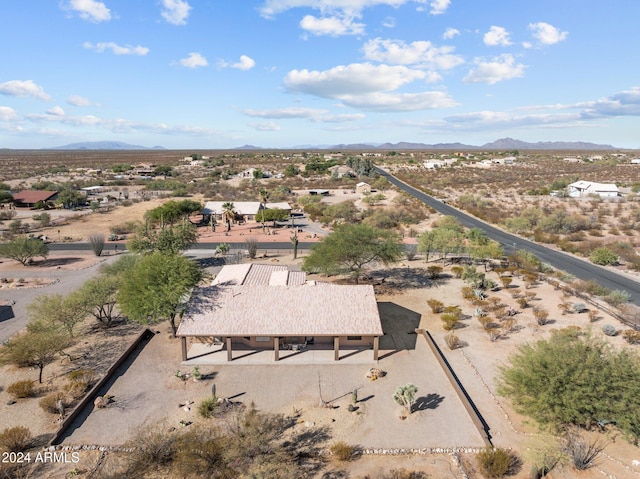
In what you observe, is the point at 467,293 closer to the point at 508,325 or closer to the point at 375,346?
the point at 508,325

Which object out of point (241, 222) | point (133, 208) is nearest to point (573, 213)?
point (241, 222)

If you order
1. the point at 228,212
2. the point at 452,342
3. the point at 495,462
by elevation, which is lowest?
the point at 495,462

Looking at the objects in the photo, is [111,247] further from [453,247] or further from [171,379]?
[453,247]

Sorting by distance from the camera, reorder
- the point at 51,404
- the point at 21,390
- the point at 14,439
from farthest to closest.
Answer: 1. the point at 21,390
2. the point at 51,404
3. the point at 14,439

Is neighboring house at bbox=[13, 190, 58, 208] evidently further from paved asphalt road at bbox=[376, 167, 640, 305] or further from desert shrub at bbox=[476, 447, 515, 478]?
desert shrub at bbox=[476, 447, 515, 478]

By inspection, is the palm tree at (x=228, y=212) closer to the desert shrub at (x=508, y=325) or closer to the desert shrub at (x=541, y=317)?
the desert shrub at (x=508, y=325)

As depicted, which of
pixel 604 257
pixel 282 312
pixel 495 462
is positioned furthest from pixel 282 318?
pixel 604 257

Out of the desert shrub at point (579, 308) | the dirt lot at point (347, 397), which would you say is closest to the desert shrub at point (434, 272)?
the dirt lot at point (347, 397)
